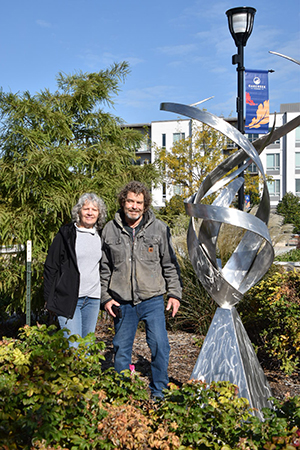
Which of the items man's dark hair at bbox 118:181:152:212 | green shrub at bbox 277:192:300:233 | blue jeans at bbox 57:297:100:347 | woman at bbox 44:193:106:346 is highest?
green shrub at bbox 277:192:300:233

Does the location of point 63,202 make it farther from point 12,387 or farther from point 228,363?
point 12,387

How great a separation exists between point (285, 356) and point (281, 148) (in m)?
46.6

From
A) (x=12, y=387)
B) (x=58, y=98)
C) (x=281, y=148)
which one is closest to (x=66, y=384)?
(x=12, y=387)

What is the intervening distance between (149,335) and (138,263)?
1.98 ft

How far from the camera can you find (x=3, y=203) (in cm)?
538

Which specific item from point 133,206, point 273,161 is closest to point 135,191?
point 133,206

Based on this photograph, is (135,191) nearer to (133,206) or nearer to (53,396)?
(133,206)

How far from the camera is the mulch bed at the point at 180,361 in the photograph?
4.29 m

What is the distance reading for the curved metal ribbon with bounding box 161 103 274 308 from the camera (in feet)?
10.8

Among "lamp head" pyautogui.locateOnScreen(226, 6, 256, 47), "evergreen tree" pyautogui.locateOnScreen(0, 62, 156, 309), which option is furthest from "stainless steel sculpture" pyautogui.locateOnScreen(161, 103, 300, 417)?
"lamp head" pyautogui.locateOnScreen(226, 6, 256, 47)

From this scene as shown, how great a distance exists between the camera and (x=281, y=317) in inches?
175

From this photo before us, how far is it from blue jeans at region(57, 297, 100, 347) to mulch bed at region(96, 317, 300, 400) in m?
0.82

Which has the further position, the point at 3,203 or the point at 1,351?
the point at 3,203

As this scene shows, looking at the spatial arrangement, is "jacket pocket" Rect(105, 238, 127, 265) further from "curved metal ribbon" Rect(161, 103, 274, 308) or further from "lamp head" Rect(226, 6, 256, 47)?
"lamp head" Rect(226, 6, 256, 47)
